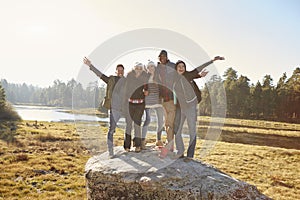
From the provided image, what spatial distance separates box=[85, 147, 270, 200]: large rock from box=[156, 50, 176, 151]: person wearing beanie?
3.16 feet

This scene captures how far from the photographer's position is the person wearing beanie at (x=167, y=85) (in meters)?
6.67

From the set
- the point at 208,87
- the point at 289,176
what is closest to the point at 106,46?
the point at 208,87

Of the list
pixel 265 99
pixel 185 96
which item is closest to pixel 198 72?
pixel 185 96

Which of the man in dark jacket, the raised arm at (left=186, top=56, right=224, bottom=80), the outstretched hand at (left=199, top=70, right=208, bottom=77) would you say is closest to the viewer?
the raised arm at (left=186, top=56, right=224, bottom=80)

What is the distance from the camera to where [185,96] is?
21.7ft

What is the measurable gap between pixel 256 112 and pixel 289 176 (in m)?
36.1

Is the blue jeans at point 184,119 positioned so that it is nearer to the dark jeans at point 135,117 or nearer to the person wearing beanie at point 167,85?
the person wearing beanie at point 167,85

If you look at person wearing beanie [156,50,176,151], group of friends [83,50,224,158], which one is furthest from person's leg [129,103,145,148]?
person wearing beanie [156,50,176,151]

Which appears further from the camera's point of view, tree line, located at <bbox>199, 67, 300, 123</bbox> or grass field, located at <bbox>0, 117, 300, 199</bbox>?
tree line, located at <bbox>199, 67, 300, 123</bbox>

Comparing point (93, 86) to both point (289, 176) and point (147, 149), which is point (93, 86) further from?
point (289, 176)

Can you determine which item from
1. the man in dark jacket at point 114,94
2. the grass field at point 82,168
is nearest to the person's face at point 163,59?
the man in dark jacket at point 114,94

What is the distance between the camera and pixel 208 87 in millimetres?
7582

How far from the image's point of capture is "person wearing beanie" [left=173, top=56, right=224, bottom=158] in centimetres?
661

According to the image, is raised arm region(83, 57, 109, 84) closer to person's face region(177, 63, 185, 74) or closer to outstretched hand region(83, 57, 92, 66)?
outstretched hand region(83, 57, 92, 66)
